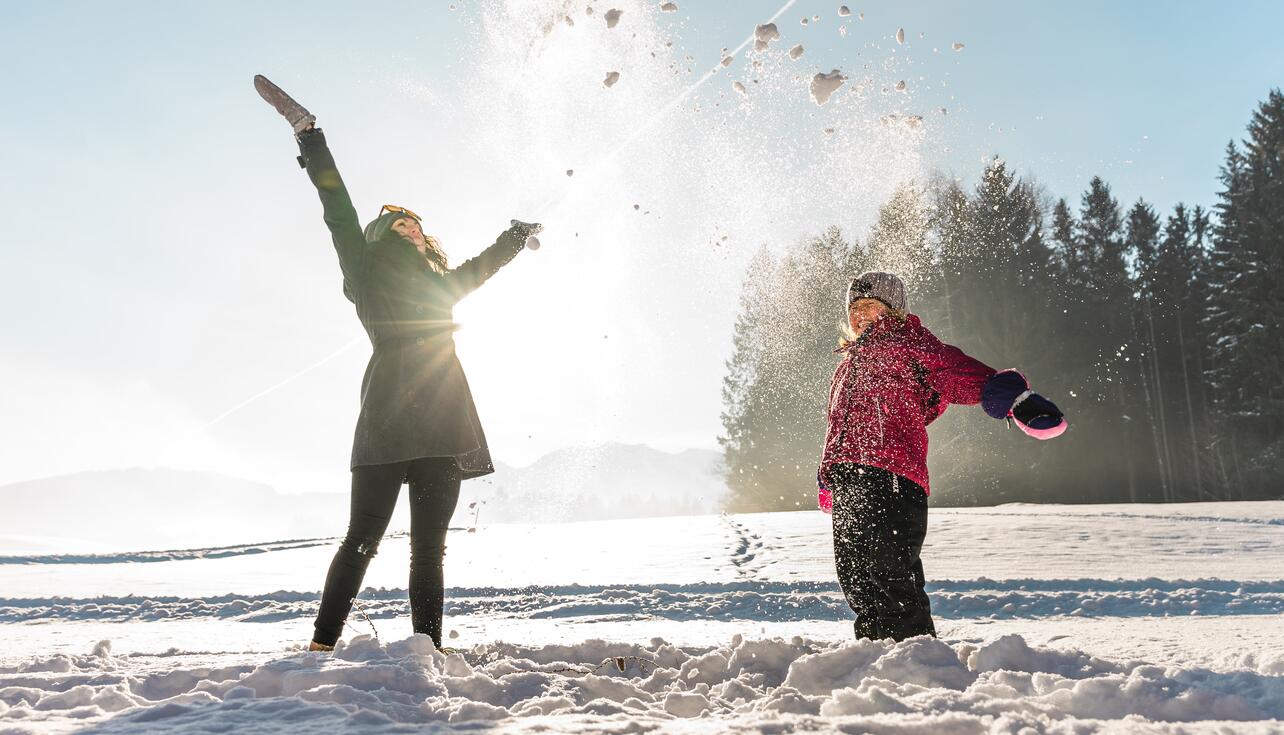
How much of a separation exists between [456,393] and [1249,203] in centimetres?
3031

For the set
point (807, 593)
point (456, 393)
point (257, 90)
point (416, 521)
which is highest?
point (257, 90)

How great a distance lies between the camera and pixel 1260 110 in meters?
26.6

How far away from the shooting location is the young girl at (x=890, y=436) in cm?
261

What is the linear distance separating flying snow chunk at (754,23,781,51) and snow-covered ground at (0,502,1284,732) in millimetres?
3471

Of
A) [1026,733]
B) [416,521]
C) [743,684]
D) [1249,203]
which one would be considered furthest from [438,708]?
[1249,203]

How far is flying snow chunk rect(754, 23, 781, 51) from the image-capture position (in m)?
4.84

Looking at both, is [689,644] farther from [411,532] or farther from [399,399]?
[399,399]

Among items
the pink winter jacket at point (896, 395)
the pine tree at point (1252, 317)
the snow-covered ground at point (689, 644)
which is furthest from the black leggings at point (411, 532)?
the pine tree at point (1252, 317)

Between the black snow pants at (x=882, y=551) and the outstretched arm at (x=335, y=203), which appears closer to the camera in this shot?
the black snow pants at (x=882, y=551)

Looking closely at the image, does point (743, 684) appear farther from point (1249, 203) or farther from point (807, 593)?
point (1249, 203)

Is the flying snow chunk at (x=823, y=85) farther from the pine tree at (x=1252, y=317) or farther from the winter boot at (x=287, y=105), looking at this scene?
the pine tree at (x=1252, y=317)

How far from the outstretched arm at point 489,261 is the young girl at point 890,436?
1.39 meters

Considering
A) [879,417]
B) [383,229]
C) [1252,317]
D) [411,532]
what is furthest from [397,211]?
[1252,317]

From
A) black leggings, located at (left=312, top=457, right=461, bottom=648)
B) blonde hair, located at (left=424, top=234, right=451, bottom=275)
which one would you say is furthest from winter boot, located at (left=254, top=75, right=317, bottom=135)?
black leggings, located at (left=312, top=457, right=461, bottom=648)
